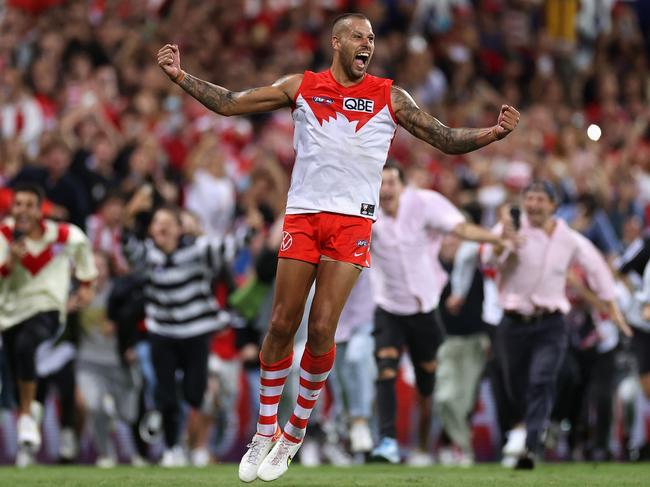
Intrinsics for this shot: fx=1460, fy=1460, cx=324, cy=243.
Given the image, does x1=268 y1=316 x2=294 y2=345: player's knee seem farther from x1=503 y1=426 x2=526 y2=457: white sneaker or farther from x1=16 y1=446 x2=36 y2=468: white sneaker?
x1=16 y1=446 x2=36 y2=468: white sneaker

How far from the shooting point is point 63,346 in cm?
1570

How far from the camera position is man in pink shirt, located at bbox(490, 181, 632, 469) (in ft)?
43.0

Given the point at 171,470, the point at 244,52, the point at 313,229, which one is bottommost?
the point at 171,470

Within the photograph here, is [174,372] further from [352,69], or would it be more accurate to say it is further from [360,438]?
[352,69]

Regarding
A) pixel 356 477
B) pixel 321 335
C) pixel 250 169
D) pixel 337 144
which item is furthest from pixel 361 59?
pixel 250 169

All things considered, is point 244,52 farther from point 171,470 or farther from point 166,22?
point 171,470

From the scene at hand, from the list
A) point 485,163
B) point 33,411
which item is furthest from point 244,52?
point 33,411

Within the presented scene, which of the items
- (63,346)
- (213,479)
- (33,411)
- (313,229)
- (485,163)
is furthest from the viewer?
(485,163)

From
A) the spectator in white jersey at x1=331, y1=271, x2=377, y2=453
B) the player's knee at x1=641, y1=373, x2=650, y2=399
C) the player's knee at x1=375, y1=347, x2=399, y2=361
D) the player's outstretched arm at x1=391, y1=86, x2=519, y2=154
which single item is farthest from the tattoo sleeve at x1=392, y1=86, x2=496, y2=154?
the player's knee at x1=641, y1=373, x2=650, y2=399

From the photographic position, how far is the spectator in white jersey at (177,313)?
1468 centimetres

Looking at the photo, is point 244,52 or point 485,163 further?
point 244,52

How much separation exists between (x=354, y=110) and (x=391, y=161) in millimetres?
4250

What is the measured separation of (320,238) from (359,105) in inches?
36.1

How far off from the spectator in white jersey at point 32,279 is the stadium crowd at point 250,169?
1.09 meters
